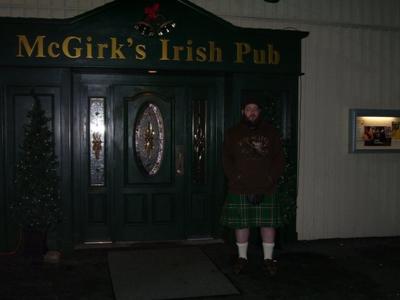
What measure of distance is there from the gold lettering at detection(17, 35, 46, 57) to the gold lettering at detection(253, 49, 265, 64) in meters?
2.82

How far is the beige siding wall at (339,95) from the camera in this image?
7.00 m

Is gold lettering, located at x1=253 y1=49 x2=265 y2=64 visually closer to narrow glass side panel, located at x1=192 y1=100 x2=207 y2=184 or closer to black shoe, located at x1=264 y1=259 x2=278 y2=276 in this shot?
narrow glass side panel, located at x1=192 y1=100 x2=207 y2=184

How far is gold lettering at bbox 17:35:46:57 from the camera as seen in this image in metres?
6.05

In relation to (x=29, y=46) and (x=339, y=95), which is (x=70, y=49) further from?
(x=339, y=95)

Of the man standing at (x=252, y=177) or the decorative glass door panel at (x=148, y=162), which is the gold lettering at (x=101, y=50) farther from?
the man standing at (x=252, y=177)

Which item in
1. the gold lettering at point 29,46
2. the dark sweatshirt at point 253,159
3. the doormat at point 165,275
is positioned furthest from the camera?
the gold lettering at point 29,46

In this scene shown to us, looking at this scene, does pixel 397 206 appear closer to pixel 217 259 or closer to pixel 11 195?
pixel 217 259

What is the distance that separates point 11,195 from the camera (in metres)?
6.22

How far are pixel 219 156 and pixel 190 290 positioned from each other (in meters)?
2.54

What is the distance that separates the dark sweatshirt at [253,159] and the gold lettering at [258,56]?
1.56m

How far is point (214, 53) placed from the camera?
21.3ft

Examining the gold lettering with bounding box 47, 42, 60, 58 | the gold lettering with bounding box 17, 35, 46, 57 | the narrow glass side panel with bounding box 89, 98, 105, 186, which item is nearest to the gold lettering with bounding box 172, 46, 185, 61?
the narrow glass side panel with bounding box 89, 98, 105, 186

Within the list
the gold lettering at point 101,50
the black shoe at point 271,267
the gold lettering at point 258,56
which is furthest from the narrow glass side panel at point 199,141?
the black shoe at point 271,267

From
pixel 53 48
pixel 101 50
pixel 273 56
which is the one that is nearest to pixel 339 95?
pixel 273 56
